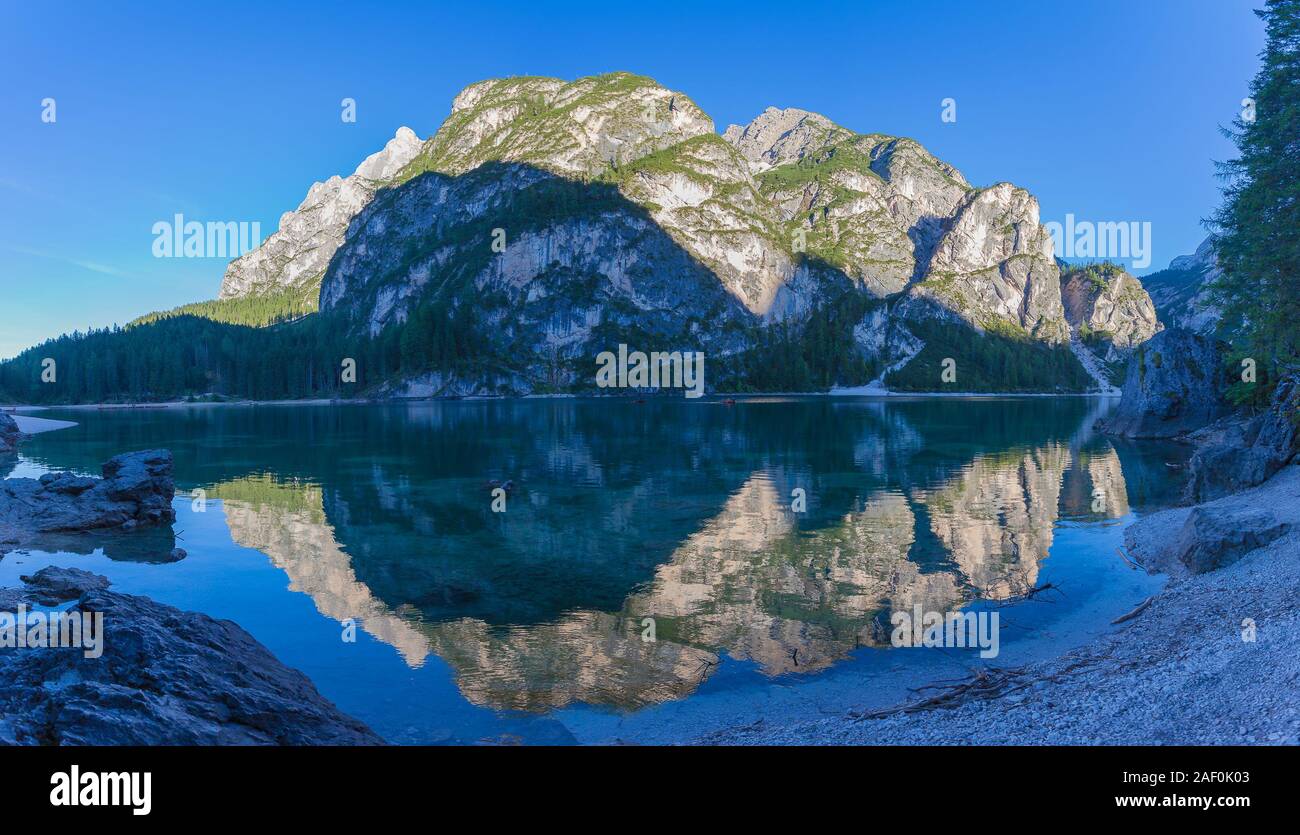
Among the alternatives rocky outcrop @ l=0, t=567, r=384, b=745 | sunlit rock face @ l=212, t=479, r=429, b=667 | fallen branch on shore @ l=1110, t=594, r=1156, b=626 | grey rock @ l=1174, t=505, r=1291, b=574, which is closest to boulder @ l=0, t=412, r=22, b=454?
sunlit rock face @ l=212, t=479, r=429, b=667

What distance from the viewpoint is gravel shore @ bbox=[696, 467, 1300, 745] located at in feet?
32.9

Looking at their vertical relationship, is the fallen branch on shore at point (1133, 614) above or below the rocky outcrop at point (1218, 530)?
below

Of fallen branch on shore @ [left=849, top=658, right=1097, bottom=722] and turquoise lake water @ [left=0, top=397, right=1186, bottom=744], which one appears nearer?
fallen branch on shore @ [left=849, top=658, right=1097, bottom=722]

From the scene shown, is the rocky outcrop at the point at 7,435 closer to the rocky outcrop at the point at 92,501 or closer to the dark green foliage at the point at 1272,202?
the rocky outcrop at the point at 92,501

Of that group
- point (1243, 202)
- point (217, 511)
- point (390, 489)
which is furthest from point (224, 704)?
point (1243, 202)

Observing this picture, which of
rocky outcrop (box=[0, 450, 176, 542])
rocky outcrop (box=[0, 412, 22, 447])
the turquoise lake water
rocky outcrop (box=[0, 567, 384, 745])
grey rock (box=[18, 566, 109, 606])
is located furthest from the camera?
rocky outcrop (box=[0, 412, 22, 447])

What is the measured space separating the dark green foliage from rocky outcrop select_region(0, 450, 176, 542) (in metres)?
67.3

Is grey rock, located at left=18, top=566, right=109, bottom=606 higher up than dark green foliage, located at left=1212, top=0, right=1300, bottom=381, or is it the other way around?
dark green foliage, located at left=1212, top=0, right=1300, bottom=381

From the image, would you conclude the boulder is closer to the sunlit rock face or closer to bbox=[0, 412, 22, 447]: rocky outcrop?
bbox=[0, 412, 22, 447]: rocky outcrop

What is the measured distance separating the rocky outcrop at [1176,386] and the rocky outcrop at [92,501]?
3461 inches

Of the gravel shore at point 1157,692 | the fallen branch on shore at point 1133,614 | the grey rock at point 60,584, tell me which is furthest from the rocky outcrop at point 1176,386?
the grey rock at point 60,584

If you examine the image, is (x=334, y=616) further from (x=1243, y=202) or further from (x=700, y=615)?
(x=1243, y=202)

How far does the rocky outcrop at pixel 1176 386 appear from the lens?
65.3 metres
